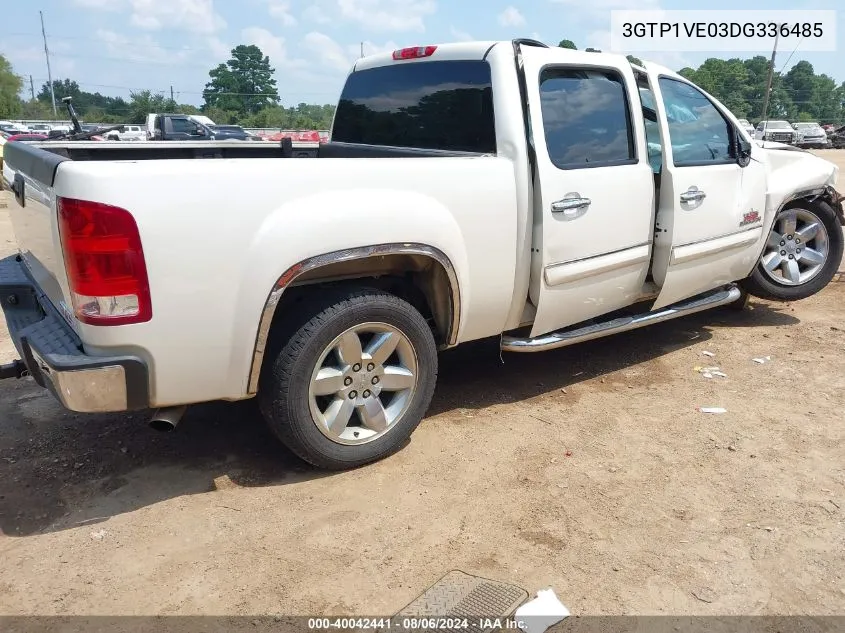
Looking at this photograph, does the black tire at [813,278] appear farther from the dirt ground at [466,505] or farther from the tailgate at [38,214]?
the tailgate at [38,214]

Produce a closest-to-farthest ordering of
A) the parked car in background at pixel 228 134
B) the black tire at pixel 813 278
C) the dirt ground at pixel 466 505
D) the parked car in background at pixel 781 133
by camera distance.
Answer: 1. the dirt ground at pixel 466 505
2. the black tire at pixel 813 278
3. the parked car in background at pixel 228 134
4. the parked car in background at pixel 781 133

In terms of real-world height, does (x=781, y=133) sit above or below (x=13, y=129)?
below

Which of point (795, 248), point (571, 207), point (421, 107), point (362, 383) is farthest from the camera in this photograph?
point (795, 248)

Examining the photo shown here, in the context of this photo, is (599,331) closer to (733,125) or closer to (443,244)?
(443,244)

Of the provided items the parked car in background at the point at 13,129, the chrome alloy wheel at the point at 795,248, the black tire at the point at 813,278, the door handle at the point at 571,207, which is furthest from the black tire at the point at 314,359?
the parked car in background at the point at 13,129

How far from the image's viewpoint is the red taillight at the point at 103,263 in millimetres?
2504

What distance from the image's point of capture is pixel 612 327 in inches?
167

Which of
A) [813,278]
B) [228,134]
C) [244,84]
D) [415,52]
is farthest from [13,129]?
[244,84]

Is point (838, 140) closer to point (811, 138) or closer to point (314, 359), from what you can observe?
point (811, 138)

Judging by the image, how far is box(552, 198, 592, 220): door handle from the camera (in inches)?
146

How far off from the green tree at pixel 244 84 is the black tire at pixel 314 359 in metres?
101

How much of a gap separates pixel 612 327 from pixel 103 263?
287 centimetres

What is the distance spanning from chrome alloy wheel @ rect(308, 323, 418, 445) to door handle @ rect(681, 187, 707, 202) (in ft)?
6.91

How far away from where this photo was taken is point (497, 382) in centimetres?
457
